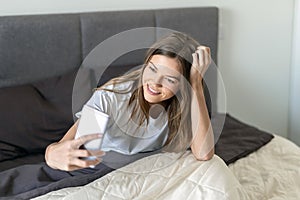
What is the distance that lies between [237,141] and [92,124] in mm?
953

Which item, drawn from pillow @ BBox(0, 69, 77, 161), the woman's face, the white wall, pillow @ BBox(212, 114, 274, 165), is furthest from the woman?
the white wall

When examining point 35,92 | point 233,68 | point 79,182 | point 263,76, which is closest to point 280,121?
point 263,76

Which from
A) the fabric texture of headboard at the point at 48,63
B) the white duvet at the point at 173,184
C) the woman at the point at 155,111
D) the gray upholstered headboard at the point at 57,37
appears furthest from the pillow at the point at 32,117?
the white duvet at the point at 173,184

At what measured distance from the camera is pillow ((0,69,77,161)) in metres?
1.95

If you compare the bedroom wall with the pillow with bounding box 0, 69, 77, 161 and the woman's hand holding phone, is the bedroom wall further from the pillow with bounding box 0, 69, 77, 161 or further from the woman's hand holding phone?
the woman's hand holding phone

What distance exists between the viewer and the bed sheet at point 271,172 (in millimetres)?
1664

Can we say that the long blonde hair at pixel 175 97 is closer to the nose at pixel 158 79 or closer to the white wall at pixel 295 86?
the nose at pixel 158 79

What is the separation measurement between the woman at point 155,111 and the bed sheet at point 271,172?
0.27 m

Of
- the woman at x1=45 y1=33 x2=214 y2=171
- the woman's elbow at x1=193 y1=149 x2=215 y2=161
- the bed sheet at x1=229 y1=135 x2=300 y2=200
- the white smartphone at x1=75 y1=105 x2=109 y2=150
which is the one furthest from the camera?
the bed sheet at x1=229 y1=135 x2=300 y2=200

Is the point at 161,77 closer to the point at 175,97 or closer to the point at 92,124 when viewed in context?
the point at 175,97

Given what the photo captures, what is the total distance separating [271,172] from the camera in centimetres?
181

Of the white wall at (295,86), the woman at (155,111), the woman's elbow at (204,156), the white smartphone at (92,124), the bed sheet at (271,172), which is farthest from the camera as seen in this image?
the white wall at (295,86)

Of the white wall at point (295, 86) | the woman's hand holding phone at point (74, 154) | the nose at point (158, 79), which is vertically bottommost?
the white wall at point (295, 86)

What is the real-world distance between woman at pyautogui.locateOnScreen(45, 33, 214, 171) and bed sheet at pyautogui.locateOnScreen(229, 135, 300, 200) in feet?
0.87
